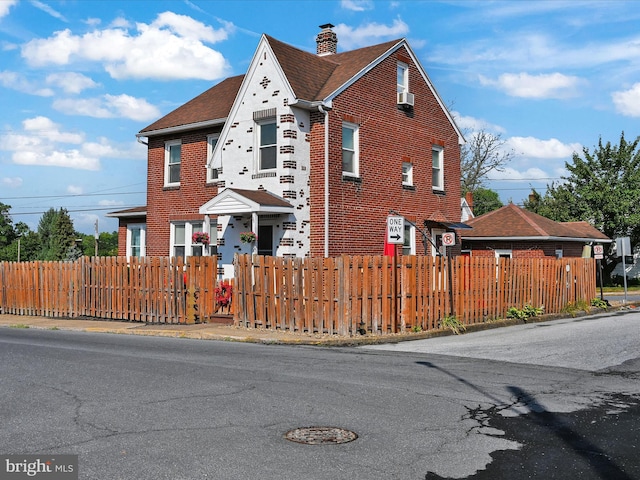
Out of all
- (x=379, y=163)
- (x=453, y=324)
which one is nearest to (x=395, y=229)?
(x=453, y=324)

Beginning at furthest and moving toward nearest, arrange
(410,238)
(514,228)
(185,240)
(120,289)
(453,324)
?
(514,228) → (185,240) → (410,238) → (120,289) → (453,324)

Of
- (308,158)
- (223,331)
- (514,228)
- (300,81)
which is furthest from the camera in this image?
(514,228)

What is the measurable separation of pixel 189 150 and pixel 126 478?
2083cm

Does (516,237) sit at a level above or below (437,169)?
below

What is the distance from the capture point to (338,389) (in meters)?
8.77

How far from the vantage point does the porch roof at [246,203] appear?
19156 mm

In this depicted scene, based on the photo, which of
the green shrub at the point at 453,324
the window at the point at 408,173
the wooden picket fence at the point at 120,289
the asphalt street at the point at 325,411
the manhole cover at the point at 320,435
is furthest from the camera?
the window at the point at 408,173

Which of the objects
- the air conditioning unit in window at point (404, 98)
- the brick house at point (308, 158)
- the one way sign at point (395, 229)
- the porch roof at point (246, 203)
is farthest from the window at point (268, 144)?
the one way sign at point (395, 229)

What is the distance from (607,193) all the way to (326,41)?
24.5 m

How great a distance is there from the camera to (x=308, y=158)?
20.7 metres

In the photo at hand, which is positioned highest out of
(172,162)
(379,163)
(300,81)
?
(300,81)

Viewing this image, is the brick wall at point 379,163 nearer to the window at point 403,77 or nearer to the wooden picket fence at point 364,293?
the window at point 403,77

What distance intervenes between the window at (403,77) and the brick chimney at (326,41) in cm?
353

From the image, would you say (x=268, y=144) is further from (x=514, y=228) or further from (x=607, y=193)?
(x=607, y=193)
